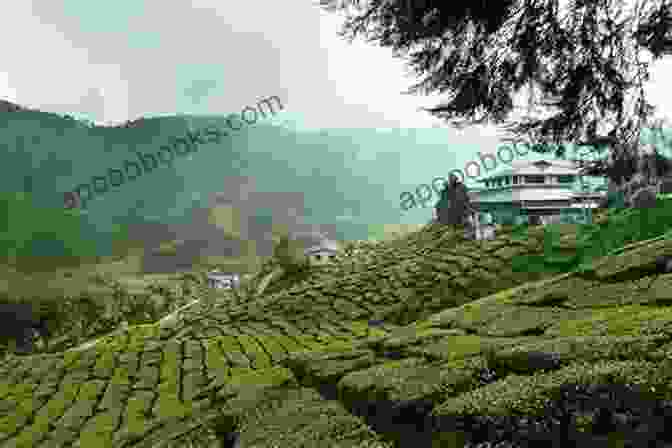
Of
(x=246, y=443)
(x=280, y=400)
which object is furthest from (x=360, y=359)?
(x=246, y=443)

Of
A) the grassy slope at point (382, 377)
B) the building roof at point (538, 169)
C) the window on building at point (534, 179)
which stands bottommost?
the grassy slope at point (382, 377)

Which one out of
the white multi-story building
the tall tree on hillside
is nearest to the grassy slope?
the tall tree on hillside

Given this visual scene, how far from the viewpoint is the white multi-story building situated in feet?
157

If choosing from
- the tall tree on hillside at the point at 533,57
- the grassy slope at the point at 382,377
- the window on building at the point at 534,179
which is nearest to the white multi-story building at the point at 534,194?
the window on building at the point at 534,179

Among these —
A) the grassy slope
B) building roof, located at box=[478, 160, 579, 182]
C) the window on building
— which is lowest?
the grassy slope

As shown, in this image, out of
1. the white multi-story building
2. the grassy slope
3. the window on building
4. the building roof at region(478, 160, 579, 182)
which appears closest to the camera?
the grassy slope

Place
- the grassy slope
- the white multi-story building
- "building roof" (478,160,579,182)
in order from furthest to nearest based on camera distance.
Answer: "building roof" (478,160,579,182), the white multi-story building, the grassy slope

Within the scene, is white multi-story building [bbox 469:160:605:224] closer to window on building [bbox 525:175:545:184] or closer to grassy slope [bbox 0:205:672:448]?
window on building [bbox 525:175:545:184]

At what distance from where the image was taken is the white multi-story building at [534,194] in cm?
4794

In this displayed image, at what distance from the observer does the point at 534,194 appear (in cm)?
4884

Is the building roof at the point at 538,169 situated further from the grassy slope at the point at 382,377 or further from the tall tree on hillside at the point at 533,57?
the tall tree on hillside at the point at 533,57

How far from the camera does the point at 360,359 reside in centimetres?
701

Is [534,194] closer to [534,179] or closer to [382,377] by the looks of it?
[534,179]

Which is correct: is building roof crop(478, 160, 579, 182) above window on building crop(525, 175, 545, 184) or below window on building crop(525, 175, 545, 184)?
above
